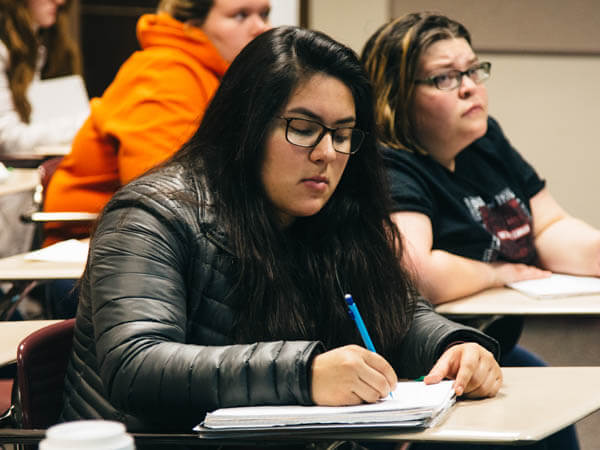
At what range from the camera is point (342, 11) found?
489cm

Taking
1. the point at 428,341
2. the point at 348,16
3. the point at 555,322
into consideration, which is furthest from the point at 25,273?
the point at 348,16

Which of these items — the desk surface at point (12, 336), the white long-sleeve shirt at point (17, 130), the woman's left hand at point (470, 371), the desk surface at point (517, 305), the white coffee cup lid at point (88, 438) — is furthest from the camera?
the white long-sleeve shirt at point (17, 130)

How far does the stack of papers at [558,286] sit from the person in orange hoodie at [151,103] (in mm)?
1028

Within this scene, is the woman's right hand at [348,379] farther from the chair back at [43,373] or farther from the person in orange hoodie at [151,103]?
the person in orange hoodie at [151,103]

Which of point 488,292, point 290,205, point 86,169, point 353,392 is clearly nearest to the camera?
point 353,392

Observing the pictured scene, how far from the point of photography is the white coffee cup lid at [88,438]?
786 millimetres

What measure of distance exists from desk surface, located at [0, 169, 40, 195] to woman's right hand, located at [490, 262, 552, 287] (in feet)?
6.08

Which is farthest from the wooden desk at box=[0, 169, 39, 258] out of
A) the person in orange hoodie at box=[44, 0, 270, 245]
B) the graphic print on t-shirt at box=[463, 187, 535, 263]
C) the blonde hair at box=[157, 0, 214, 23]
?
the graphic print on t-shirt at box=[463, 187, 535, 263]

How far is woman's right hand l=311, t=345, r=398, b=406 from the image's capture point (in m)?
1.19

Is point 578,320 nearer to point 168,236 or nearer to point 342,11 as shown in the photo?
point 168,236

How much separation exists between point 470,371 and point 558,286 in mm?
985

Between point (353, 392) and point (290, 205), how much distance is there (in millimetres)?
398

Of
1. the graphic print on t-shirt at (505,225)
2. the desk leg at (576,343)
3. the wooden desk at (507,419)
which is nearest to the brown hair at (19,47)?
the graphic print on t-shirt at (505,225)

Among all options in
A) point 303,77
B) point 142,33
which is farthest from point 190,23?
point 303,77
